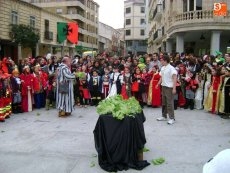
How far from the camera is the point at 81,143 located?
7543 millimetres

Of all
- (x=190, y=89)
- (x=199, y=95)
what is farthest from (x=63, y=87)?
(x=199, y=95)

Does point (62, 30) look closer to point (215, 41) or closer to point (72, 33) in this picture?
point (72, 33)

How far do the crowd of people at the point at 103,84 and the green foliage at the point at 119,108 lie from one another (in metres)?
4.49

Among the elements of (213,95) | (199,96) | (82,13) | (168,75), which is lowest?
(199,96)

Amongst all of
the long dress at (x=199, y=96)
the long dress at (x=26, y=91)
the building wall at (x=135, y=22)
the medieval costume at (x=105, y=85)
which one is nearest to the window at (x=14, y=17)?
the medieval costume at (x=105, y=85)

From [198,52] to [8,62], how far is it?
21.7 meters

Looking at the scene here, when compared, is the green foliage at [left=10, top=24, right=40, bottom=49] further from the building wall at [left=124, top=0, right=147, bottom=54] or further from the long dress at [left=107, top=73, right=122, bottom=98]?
the building wall at [left=124, top=0, right=147, bottom=54]

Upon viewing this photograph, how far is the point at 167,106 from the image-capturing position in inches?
378

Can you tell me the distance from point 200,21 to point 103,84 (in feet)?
41.7

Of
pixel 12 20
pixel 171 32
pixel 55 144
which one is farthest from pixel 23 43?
pixel 55 144

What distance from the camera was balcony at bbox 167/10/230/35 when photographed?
23094 mm

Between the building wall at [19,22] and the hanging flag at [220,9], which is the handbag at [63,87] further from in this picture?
the building wall at [19,22]

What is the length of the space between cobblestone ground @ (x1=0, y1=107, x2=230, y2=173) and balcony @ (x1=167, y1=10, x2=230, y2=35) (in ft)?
44.3

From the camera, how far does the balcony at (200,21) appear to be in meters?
23.1
